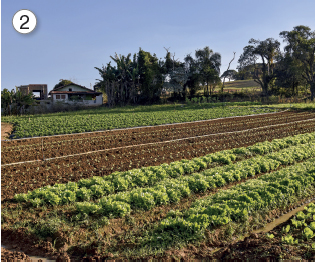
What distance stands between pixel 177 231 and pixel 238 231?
4.64ft

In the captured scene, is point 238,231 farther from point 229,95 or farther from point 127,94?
point 229,95

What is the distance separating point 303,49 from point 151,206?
140ft

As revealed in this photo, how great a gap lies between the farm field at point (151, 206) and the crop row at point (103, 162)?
0.05 metres

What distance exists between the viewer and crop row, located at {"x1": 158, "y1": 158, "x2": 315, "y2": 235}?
5.85 m

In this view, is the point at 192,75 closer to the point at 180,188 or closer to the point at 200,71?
the point at 200,71

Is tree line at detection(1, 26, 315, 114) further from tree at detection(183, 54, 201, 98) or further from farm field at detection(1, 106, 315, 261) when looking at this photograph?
farm field at detection(1, 106, 315, 261)

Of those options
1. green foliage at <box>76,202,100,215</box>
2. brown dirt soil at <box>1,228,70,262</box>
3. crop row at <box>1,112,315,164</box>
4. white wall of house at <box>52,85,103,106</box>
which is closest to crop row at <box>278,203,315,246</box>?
green foliage at <box>76,202,100,215</box>

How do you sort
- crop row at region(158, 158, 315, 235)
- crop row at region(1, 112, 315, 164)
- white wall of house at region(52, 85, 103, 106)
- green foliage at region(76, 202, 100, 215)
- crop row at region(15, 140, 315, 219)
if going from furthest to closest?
white wall of house at region(52, 85, 103, 106), crop row at region(1, 112, 315, 164), crop row at region(15, 140, 315, 219), green foliage at region(76, 202, 100, 215), crop row at region(158, 158, 315, 235)

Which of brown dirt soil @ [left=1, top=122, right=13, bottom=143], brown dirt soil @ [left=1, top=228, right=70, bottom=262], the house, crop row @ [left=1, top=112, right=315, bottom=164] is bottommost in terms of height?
brown dirt soil @ [left=1, top=228, right=70, bottom=262]

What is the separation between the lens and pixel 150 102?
42125 mm

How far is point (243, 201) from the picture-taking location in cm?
665

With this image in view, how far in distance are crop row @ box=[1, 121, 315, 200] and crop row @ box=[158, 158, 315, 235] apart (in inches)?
160

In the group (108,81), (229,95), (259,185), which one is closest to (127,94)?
(108,81)

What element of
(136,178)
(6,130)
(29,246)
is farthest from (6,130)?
(29,246)
